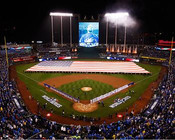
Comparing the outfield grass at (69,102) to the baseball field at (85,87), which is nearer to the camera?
the outfield grass at (69,102)

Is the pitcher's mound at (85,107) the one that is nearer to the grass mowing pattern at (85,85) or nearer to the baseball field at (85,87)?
the baseball field at (85,87)

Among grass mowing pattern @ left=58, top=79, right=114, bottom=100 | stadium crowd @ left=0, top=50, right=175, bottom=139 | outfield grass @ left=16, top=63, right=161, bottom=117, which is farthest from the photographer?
grass mowing pattern @ left=58, top=79, right=114, bottom=100

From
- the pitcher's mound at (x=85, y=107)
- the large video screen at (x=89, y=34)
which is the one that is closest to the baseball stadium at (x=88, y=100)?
the pitcher's mound at (x=85, y=107)

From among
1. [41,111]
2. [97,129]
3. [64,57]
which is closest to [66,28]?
[64,57]

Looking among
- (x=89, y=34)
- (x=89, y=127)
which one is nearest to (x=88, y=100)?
(x=89, y=127)

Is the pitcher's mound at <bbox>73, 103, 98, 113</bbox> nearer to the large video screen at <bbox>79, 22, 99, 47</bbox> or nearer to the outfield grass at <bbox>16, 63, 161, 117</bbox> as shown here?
the outfield grass at <bbox>16, 63, 161, 117</bbox>

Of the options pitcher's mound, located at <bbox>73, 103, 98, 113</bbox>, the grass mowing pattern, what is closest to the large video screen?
the grass mowing pattern

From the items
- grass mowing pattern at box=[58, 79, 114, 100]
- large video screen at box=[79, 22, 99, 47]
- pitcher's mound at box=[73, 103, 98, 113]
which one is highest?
large video screen at box=[79, 22, 99, 47]

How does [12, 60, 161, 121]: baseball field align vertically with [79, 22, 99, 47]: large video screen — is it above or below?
below
